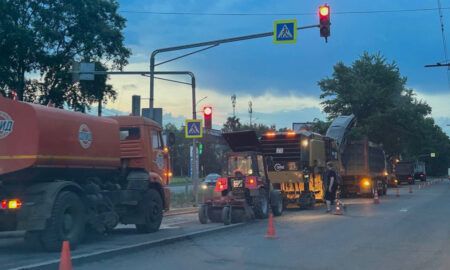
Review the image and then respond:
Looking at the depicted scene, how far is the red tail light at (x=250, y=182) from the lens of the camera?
53.4 ft

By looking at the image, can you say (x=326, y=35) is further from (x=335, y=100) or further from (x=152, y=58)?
(x=335, y=100)

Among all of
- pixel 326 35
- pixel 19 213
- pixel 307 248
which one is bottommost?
pixel 307 248

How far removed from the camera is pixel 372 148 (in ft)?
102

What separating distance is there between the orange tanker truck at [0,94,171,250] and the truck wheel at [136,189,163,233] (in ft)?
0.09

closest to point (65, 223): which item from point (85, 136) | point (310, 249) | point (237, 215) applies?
point (85, 136)

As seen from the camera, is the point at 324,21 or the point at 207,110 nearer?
→ the point at 324,21

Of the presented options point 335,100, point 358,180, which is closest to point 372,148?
point 358,180

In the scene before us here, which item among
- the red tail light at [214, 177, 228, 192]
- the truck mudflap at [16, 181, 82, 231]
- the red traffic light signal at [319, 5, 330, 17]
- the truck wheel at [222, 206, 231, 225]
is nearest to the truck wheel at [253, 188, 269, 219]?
the red tail light at [214, 177, 228, 192]

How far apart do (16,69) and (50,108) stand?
11.7 m

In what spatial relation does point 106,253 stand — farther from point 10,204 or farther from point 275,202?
point 275,202

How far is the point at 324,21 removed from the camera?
15008 millimetres

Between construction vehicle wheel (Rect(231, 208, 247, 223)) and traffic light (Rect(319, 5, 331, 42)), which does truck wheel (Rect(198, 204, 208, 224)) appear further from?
traffic light (Rect(319, 5, 331, 42))

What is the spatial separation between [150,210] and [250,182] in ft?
13.5

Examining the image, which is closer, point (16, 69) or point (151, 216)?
point (151, 216)
